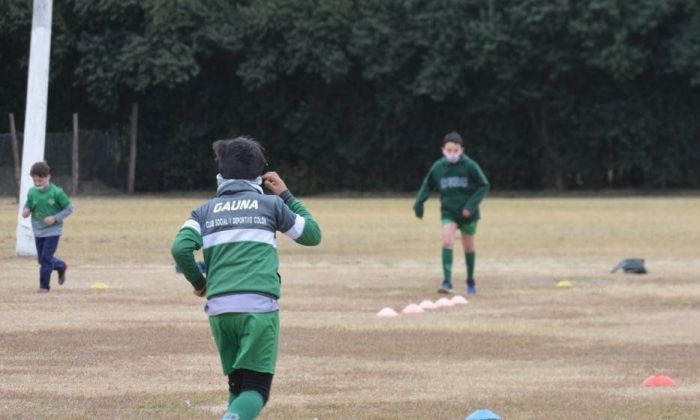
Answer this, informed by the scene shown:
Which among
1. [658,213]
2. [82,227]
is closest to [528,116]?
[658,213]

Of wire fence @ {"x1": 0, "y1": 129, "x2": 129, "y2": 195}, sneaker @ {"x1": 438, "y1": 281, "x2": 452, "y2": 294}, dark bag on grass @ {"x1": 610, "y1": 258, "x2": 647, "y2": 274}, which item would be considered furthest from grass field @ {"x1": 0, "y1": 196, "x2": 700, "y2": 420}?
wire fence @ {"x1": 0, "y1": 129, "x2": 129, "y2": 195}

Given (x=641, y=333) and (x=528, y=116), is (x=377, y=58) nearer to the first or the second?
(x=528, y=116)

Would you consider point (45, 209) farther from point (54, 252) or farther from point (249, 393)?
point (249, 393)

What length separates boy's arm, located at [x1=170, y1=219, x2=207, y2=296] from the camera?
24.7 feet

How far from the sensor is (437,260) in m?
25.2

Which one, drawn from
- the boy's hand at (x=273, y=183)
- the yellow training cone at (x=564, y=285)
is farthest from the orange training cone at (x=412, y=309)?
the boy's hand at (x=273, y=183)

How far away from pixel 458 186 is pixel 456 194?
11 cm

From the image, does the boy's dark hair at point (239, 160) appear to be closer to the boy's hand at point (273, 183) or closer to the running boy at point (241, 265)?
Answer: the running boy at point (241, 265)

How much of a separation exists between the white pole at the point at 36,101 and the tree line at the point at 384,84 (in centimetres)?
2629

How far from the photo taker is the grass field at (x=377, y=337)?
10.1 metres

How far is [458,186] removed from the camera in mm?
18812

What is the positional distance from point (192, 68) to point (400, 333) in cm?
3681

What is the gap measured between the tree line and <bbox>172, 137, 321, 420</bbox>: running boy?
137 feet

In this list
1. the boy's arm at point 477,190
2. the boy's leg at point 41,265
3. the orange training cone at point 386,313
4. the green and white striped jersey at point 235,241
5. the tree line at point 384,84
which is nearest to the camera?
the green and white striped jersey at point 235,241
